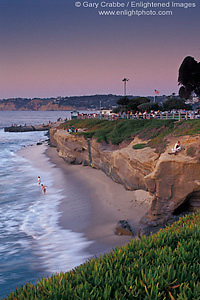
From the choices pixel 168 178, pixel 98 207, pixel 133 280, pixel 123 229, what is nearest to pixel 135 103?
pixel 98 207

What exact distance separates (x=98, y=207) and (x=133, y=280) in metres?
14.2

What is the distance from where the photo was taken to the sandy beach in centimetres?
1529

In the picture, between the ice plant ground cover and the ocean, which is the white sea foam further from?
the ice plant ground cover

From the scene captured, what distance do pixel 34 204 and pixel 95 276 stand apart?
56.4 feet

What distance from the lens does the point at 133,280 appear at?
5586 millimetres

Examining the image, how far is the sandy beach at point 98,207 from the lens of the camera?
15.3 m

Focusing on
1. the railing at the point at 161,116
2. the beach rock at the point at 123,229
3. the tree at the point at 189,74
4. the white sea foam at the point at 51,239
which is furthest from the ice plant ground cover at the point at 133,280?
the tree at the point at 189,74

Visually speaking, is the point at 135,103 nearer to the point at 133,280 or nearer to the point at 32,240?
the point at 32,240

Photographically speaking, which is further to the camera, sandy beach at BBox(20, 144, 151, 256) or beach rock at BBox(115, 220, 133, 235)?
sandy beach at BBox(20, 144, 151, 256)

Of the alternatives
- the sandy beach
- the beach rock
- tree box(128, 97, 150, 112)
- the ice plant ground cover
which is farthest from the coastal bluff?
tree box(128, 97, 150, 112)

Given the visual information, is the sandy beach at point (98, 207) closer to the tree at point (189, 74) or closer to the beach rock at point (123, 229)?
the beach rock at point (123, 229)

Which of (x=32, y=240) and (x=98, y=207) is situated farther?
(x=98, y=207)

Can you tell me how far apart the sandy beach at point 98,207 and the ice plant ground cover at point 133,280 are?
7609 millimetres

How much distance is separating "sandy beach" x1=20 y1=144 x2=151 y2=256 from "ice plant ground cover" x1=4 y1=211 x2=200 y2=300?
25.0ft
